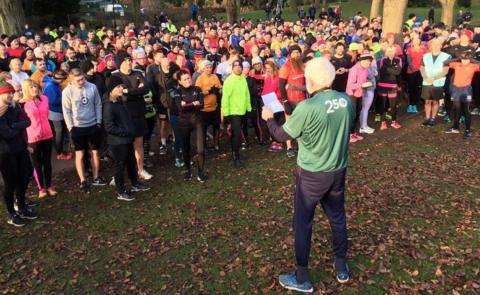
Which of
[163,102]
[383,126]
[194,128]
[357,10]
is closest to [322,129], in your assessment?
[194,128]

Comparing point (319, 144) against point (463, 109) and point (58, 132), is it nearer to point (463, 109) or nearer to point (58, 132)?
point (58, 132)

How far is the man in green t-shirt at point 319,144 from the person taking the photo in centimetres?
454

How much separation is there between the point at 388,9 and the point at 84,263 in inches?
634

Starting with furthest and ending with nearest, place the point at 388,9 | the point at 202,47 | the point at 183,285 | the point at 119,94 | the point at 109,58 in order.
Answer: the point at 388,9 → the point at 202,47 → the point at 109,58 → the point at 119,94 → the point at 183,285

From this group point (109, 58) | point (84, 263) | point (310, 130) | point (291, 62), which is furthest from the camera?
point (109, 58)

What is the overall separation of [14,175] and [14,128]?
72cm

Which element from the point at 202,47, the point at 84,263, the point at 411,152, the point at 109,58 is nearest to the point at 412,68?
the point at 411,152

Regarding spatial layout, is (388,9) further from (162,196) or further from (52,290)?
(52,290)

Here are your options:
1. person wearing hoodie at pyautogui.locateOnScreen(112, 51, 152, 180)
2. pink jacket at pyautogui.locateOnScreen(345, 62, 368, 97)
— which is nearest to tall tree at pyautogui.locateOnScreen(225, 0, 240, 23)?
pink jacket at pyautogui.locateOnScreen(345, 62, 368, 97)

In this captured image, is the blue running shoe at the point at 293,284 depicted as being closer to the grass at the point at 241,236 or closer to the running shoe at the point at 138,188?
the grass at the point at 241,236

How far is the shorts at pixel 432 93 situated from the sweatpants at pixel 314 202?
26.2 feet

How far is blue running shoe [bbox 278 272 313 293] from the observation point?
515 centimetres

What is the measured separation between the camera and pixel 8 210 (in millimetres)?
7008

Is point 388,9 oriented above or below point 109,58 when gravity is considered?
above
